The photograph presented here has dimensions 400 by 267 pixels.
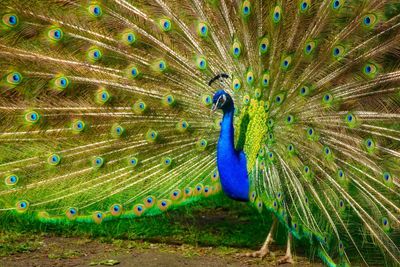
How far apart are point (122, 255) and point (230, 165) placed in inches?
42.6

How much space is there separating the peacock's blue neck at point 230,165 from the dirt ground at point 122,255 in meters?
0.58

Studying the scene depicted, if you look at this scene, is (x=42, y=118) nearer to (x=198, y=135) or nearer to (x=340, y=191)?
(x=198, y=135)

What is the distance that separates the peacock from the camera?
14.3 ft

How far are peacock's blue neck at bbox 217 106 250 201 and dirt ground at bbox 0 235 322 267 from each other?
1.90 feet

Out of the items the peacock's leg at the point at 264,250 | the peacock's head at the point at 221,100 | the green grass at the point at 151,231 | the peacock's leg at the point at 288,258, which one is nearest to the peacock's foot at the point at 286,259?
the peacock's leg at the point at 288,258

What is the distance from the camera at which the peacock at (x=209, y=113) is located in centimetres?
437

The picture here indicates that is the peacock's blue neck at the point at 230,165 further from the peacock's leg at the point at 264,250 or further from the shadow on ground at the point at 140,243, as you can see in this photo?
the peacock's leg at the point at 264,250

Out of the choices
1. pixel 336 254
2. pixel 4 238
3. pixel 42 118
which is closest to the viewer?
pixel 336 254

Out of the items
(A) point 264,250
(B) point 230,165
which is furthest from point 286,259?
(B) point 230,165

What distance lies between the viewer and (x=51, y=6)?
15.1 ft

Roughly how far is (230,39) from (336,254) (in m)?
1.60

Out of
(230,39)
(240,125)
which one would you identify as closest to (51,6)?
(230,39)

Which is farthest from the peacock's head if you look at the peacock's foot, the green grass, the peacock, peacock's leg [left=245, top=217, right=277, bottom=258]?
the peacock's foot

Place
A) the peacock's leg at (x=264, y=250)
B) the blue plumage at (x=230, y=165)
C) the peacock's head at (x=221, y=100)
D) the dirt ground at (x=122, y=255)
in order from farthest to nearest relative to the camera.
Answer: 1. the peacock's leg at (x=264, y=250)
2. the dirt ground at (x=122, y=255)
3. the blue plumage at (x=230, y=165)
4. the peacock's head at (x=221, y=100)
